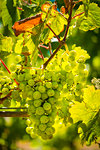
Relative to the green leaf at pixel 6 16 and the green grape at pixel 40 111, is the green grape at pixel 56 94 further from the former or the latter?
the green leaf at pixel 6 16

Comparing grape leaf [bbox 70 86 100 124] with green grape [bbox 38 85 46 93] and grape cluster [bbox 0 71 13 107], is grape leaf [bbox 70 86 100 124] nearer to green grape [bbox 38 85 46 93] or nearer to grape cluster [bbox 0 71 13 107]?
green grape [bbox 38 85 46 93]

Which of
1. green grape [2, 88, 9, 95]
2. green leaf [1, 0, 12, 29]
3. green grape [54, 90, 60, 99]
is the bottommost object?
green grape [2, 88, 9, 95]

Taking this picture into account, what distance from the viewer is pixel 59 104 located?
0.79 m

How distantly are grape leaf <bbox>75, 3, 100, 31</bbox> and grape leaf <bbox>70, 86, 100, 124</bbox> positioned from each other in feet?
0.83

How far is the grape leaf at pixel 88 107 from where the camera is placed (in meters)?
0.74

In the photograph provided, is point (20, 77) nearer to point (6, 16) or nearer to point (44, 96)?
point (44, 96)

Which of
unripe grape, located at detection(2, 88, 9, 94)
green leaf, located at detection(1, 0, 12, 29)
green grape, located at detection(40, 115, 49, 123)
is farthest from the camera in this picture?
green leaf, located at detection(1, 0, 12, 29)

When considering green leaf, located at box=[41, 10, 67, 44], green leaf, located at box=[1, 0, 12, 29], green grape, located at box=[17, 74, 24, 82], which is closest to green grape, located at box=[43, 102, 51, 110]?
green grape, located at box=[17, 74, 24, 82]

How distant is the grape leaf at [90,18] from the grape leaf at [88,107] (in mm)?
253

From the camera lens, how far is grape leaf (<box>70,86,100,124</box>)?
2.44 feet

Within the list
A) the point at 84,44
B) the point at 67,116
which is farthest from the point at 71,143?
the point at 67,116

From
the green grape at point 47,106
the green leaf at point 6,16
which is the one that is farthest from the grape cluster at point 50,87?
the green leaf at point 6,16

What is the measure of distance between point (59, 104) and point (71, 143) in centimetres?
195

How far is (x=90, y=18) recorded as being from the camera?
79cm
